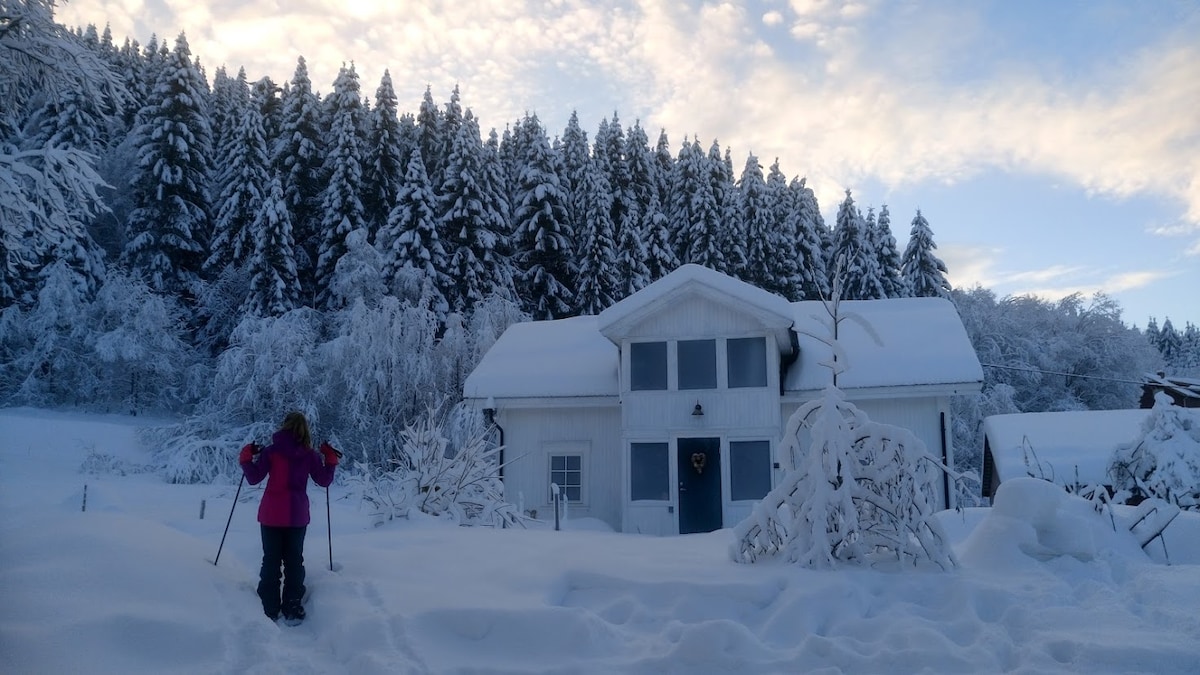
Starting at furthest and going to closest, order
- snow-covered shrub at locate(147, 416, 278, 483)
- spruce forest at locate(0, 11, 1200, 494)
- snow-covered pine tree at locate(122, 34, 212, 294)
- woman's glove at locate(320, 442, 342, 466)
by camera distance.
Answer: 1. snow-covered pine tree at locate(122, 34, 212, 294)
2. spruce forest at locate(0, 11, 1200, 494)
3. snow-covered shrub at locate(147, 416, 278, 483)
4. woman's glove at locate(320, 442, 342, 466)

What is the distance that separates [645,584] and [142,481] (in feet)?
68.0

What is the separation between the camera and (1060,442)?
18.1m

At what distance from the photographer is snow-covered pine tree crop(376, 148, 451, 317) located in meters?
32.0

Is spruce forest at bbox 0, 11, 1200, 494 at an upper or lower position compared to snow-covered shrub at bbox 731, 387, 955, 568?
upper

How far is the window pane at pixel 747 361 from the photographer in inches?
642

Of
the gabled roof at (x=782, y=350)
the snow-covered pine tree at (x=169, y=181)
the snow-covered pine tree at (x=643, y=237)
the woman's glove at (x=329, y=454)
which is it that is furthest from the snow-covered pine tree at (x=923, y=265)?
the woman's glove at (x=329, y=454)

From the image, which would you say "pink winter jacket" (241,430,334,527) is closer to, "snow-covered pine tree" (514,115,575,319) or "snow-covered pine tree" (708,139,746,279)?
"snow-covered pine tree" (514,115,575,319)

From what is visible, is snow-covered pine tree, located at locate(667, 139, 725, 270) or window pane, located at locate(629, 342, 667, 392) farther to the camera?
snow-covered pine tree, located at locate(667, 139, 725, 270)

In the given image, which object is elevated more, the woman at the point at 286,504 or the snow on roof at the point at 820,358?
the snow on roof at the point at 820,358

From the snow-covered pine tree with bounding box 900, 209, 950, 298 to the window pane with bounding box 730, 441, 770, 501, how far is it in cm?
2486

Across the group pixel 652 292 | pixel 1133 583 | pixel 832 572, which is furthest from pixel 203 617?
pixel 652 292

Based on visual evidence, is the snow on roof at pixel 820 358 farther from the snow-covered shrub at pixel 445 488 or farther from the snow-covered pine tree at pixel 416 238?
the snow-covered pine tree at pixel 416 238

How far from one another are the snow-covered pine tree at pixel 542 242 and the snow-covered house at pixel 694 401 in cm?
1898

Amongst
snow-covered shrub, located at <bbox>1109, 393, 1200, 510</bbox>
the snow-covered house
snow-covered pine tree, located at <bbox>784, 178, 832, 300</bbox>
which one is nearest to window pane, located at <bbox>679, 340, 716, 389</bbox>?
the snow-covered house
